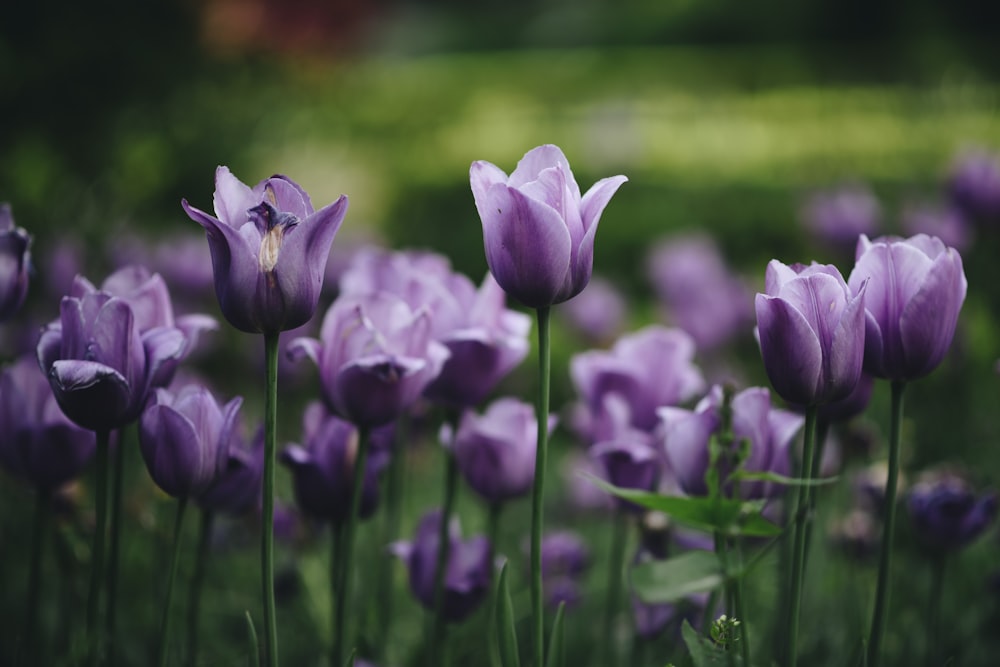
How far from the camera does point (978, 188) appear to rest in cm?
277

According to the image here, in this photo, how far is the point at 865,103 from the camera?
978 cm

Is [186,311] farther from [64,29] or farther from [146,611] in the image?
[64,29]

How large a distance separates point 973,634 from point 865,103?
8891mm

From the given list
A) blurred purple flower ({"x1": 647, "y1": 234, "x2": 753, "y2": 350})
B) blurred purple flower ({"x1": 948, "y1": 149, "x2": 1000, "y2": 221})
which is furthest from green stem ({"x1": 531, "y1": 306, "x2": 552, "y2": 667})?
blurred purple flower ({"x1": 948, "y1": 149, "x2": 1000, "y2": 221})

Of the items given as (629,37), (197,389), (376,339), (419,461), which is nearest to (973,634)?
(376,339)

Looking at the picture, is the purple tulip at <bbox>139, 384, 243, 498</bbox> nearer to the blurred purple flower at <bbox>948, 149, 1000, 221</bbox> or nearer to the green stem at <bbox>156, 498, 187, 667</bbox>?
the green stem at <bbox>156, 498, 187, 667</bbox>

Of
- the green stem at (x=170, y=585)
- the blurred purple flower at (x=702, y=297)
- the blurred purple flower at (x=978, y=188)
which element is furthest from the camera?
the blurred purple flower at (x=702, y=297)

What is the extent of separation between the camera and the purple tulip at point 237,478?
1.31m

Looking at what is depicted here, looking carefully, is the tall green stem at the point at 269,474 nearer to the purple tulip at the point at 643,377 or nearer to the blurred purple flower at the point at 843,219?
the purple tulip at the point at 643,377

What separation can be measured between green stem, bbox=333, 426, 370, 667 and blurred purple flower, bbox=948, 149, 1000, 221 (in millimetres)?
2173

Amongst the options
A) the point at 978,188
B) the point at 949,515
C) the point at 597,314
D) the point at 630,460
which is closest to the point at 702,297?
the point at 597,314

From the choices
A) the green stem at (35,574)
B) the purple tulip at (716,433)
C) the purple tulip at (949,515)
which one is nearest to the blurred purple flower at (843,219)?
the purple tulip at (949,515)

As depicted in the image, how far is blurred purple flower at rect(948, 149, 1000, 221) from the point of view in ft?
9.03

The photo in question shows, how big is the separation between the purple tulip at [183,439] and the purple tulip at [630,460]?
53cm
